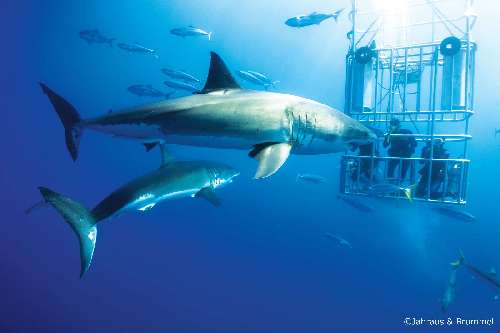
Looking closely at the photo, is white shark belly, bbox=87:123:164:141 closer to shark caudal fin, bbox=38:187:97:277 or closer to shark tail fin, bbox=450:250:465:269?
shark caudal fin, bbox=38:187:97:277

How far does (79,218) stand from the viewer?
4082mm

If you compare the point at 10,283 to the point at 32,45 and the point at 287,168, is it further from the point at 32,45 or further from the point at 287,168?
the point at 287,168

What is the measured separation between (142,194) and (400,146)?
4420mm

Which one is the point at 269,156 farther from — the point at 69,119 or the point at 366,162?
the point at 366,162

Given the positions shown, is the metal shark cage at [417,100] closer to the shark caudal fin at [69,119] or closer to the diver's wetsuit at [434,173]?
the diver's wetsuit at [434,173]

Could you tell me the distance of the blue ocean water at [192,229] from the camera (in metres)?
19.4

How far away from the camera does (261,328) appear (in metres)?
18.3

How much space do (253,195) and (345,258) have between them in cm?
1092

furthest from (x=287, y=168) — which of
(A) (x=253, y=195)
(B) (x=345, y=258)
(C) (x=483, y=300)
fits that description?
(C) (x=483, y=300)

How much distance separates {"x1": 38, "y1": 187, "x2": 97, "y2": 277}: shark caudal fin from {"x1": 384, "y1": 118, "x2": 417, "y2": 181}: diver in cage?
4.58m

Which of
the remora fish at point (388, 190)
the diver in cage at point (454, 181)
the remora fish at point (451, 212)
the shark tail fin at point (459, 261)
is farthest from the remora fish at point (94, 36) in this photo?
the shark tail fin at point (459, 261)

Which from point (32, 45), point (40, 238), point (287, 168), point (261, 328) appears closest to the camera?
point (261, 328)

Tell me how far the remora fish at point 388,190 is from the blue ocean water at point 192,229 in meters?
4.68

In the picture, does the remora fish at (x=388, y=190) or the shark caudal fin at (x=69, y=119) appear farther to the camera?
the remora fish at (x=388, y=190)
